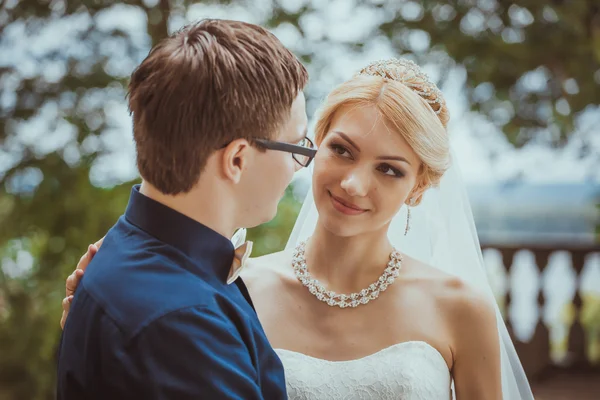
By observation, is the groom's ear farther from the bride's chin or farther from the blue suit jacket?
the bride's chin

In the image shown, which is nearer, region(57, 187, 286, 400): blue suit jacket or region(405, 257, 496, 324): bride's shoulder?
region(57, 187, 286, 400): blue suit jacket

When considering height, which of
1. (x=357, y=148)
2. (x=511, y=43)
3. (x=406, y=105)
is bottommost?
(x=511, y=43)

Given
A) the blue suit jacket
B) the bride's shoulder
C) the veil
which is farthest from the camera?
the veil

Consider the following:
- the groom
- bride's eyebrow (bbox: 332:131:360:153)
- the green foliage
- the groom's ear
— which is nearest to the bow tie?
the groom

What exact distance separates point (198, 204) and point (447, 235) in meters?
1.32

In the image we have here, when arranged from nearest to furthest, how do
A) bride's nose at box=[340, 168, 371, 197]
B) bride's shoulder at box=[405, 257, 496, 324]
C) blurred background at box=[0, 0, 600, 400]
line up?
bride's nose at box=[340, 168, 371, 197] → bride's shoulder at box=[405, 257, 496, 324] → blurred background at box=[0, 0, 600, 400]

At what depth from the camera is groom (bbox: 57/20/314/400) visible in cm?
104

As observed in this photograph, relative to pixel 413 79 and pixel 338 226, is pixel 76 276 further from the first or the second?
pixel 413 79

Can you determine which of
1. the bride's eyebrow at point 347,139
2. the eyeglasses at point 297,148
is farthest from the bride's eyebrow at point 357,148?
the eyeglasses at point 297,148

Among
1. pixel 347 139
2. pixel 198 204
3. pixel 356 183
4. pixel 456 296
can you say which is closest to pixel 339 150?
pixel 347 139

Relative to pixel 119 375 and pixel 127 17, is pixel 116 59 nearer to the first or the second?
pixel 127 17

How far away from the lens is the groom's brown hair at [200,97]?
3.70 feet

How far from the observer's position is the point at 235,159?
119 cm

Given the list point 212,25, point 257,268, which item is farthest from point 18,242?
point 212,25
